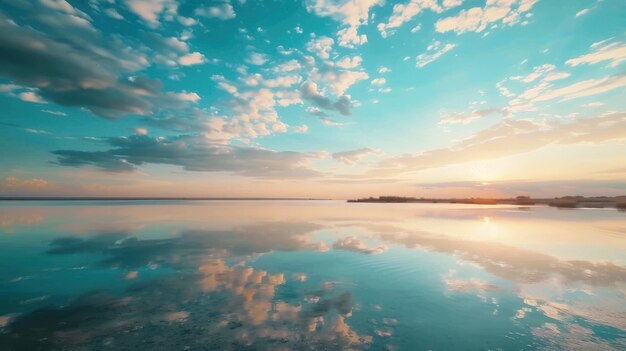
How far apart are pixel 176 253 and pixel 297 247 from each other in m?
8.48

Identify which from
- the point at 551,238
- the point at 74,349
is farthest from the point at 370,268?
the point at 551,238

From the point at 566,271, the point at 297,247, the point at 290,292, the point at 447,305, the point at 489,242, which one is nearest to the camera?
Result: the point at 447,305

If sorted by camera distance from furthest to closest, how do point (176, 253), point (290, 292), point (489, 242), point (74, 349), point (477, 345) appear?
point (489, 242), point (176, 253), point (290, 292), point (477, 345), point (74, 349)

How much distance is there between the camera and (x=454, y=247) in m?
23.1

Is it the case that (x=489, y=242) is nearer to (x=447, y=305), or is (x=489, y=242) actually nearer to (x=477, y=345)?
(x=447, y=305)

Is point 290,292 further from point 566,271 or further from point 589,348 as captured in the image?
point 566,271

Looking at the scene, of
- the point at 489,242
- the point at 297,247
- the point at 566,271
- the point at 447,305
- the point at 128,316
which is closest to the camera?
the point at 128,316

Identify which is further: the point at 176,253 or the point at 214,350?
the point at 176,253

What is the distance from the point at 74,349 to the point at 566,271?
21439 millimetres

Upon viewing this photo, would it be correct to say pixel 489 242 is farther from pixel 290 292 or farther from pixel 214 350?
pixel 214 350

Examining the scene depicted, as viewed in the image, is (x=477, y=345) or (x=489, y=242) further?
(x=489, y=242)

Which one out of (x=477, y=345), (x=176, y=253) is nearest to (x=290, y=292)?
(x=477, y=345)

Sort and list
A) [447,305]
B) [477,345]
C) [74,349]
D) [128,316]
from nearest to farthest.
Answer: [74,349] → [477,345] → [128,316] → [447,305]

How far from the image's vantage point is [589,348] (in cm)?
766
